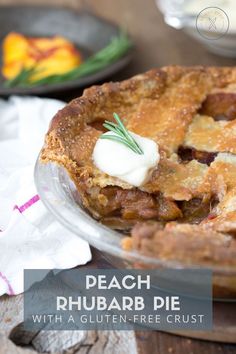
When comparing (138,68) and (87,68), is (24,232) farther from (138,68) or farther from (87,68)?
(138,68)

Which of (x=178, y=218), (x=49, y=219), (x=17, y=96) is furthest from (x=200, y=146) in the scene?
(x=17, y=96)

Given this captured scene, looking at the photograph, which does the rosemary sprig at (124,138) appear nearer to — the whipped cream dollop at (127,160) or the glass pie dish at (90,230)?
the whipped cream dollop at (127,160)

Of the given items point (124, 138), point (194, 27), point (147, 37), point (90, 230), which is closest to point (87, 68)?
point (194, 27)

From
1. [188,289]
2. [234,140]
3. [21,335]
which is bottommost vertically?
[21,335]

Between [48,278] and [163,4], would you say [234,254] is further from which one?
[163,4]

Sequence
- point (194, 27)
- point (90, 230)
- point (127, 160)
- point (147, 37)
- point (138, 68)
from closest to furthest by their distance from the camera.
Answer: point (90, 230), point (127, 160), point (194, 27), point (138, 68), point (147, 37)

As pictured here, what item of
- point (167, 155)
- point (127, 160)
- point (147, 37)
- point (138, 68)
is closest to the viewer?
point (127, 160)

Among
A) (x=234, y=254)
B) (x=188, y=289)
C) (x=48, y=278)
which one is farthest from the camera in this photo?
(x=48, y=278)
